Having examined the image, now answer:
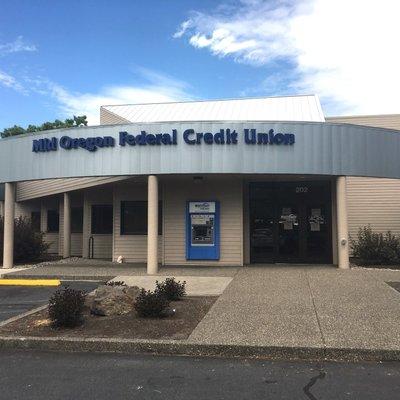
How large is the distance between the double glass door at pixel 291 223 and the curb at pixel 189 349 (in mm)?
11211

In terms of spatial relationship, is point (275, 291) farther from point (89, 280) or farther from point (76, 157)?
point (76, 157)

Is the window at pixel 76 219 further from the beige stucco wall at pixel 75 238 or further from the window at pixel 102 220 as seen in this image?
the window at pixel 102 220

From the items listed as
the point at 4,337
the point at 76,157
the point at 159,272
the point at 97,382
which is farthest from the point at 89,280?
the point at 97,382

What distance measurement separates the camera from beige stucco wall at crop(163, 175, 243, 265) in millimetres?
17328

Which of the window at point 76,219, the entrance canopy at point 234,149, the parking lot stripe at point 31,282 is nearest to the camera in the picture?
the parking lot stripe at point 31,282

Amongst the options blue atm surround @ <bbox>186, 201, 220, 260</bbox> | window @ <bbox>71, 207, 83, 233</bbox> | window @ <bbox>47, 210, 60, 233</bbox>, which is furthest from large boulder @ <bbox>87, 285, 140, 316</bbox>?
window @ <bbox>47, 210, 60, 233</bbox>

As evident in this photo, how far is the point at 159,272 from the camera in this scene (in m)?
15.8

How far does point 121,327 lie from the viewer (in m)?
8.16

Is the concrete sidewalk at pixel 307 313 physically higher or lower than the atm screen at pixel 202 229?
lower

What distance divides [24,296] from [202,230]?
22.9 ft

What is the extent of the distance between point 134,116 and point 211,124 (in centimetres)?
875

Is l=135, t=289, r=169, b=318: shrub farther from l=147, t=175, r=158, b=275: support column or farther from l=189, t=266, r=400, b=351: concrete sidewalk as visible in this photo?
l=147, t=175, r=158, b=275: support column

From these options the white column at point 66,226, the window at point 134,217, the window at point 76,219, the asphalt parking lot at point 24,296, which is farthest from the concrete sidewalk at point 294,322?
the window at point 76,219

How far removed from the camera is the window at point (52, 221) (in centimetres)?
2569
